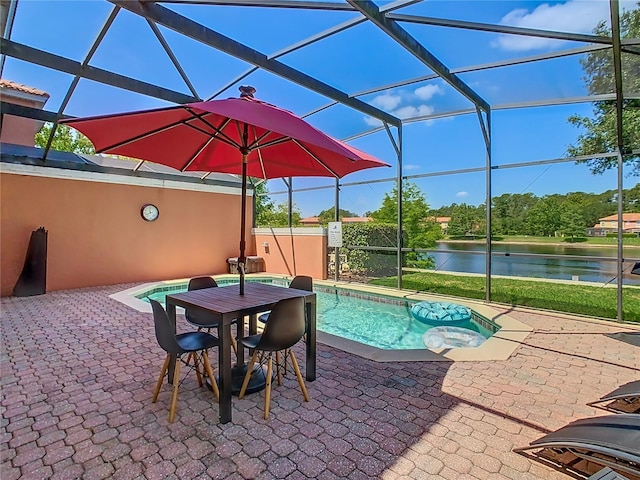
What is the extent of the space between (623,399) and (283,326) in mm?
2762

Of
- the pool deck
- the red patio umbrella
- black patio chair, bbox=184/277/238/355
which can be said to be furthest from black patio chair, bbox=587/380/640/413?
black patio chair, bbox=184/277/238/355

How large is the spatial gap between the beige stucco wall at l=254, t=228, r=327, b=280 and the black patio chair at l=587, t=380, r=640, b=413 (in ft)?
23.5

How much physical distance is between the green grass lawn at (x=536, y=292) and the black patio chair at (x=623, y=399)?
3675 millimetres

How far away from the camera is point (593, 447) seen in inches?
70.3

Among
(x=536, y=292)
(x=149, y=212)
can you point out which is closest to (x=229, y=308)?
(x=536, y=292)

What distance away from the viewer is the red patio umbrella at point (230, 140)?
8.91 feet

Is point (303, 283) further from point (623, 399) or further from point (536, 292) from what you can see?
point (536, 292)

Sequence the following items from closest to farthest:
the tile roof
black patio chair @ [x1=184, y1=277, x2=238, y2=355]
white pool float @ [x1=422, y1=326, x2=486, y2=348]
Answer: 1. black patio chair @ [x1=184, y1=277, x2=238, y2=355]
2. white pool float @ [x1=422, y1=326, x2=486, y2=348]
3. the tile roof

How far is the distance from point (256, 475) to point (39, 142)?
21.4 meters

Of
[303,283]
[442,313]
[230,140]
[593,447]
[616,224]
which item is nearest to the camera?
[593,447]

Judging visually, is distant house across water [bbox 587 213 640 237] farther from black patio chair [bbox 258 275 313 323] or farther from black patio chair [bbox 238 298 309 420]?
black patio chair [bbox 238 298 309 420]

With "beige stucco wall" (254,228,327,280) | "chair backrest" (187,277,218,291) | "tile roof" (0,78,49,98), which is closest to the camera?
"chair backrest" (187,277,218,291)

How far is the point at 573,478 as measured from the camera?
202 centimetres

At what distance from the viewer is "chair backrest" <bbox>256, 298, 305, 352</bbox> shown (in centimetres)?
274
